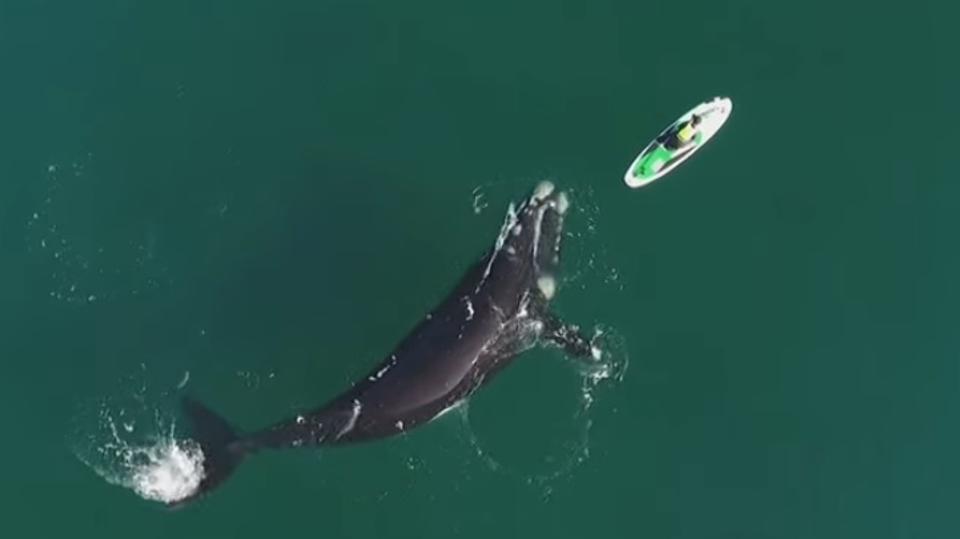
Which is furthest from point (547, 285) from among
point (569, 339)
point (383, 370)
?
point (383, 370)

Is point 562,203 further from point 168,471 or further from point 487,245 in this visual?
point 168,471

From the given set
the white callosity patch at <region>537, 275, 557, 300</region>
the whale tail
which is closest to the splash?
the whale tail

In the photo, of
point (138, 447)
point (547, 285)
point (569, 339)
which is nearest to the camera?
point (569, 339)

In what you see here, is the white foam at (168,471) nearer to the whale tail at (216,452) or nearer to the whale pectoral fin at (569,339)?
the whale tail at (216,452)

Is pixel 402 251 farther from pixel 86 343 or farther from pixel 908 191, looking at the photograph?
pixel 908 191

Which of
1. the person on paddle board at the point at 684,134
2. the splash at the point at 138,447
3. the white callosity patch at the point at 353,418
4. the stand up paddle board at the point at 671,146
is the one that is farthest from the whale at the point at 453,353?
the person on paddle board at the point at 684,134

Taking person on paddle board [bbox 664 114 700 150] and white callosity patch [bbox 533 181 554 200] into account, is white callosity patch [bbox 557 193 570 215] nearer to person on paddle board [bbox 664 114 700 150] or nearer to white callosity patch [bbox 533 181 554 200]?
white callosity patch [bbox 533 181 554 200]
